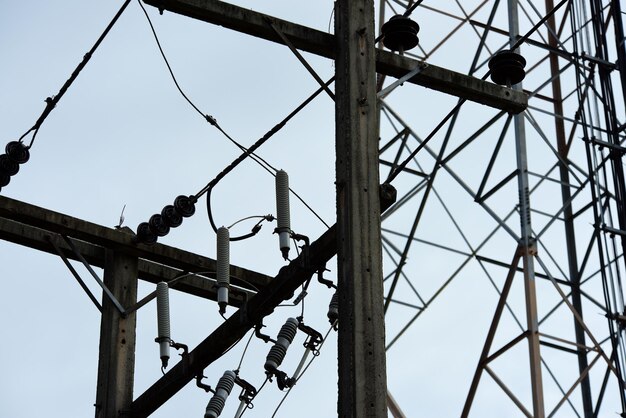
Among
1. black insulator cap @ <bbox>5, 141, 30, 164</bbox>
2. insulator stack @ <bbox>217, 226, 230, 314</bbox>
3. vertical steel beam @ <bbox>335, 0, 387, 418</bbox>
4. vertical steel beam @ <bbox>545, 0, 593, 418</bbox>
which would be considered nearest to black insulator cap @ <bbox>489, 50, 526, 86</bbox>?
vertical steel beam @ <bbox>335, 0, 387, 418</bbox>

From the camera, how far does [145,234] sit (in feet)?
37.7

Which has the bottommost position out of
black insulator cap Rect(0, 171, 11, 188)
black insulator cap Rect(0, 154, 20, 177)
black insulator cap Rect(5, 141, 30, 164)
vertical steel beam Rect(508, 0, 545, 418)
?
black insulator cap Rect(0, 171, 11, 188)

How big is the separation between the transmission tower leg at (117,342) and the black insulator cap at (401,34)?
2.96m

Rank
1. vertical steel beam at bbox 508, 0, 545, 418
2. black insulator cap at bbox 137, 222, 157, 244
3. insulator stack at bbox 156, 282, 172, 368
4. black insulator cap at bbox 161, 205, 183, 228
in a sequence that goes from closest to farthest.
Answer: insulator stack at bbox 156, 282, 172, 368 < black insulator cap at bbox 161, 205, 183, 228 < black insulator cap at bbox 137, 222, 157, 244 < vertical steel beam at bbox 508, 0, 545, 418

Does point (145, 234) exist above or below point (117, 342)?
above

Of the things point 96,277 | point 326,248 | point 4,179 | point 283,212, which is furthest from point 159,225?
point 326,248

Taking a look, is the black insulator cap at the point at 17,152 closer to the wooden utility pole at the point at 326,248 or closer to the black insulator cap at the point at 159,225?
the wooden utility pole at the point at 326,248

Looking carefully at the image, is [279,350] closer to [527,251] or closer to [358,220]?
[358,220]

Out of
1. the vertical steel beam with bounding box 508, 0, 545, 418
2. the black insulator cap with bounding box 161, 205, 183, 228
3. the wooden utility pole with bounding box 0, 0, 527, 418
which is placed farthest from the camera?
the vertical steel beam with bounding box 508, 0, 545, 418

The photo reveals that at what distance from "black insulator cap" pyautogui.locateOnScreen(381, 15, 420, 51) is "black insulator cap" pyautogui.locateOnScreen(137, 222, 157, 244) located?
2.53 meters

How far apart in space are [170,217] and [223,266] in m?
1.53

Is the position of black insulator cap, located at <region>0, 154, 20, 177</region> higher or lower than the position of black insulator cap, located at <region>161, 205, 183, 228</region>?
higher

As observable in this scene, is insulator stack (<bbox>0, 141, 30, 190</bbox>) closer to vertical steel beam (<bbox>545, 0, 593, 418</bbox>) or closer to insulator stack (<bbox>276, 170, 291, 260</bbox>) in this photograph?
insulator stack (<bbox>276, 170, 291, 260</bbox>)

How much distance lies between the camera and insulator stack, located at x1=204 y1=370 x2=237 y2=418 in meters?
10.1
